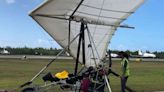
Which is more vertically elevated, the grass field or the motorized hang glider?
the motorized hang glider

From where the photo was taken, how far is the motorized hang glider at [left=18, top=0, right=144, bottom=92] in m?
13.0

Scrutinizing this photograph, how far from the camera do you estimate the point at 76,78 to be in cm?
1377

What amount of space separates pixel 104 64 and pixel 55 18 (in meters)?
2.70

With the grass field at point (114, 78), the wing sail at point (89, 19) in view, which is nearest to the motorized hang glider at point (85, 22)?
the wing sail at point (89, 19)

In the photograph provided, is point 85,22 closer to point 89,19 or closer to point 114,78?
point 89,19

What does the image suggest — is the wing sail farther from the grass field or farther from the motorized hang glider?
the grass field

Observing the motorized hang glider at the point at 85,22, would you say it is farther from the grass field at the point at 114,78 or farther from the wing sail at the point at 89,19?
the grass field at the point at 114,78

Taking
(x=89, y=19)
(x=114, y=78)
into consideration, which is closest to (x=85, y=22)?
(x=89, y=19)

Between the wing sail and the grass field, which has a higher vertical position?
the wing sail

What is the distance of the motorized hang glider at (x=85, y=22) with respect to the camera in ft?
42.8

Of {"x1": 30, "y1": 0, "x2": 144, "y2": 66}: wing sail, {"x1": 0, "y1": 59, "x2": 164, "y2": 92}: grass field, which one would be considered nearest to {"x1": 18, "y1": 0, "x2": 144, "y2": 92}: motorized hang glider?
{"x1": 30, "y1": 0, "x2": 144, "y2": 66}: wing sail

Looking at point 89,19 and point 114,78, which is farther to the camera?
point 114,78

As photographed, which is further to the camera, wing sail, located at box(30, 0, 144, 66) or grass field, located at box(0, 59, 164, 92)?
grass field, located at box(0, 59, 164, 92)

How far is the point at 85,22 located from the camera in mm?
13719
